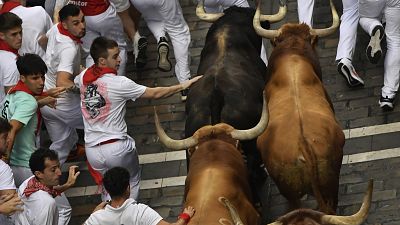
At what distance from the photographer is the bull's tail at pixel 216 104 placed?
496 inches

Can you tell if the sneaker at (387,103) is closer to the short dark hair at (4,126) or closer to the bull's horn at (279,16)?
the bull's horn at (279,16)

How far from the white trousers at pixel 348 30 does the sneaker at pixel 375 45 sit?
0.38m

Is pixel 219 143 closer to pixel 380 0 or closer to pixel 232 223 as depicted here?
pixel 232 223

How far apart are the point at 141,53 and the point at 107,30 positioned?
1.02 meters

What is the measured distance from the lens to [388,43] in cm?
1459

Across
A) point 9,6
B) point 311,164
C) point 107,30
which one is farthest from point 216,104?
point 9,6

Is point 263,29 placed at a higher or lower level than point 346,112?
higher

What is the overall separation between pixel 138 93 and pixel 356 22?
366 cm

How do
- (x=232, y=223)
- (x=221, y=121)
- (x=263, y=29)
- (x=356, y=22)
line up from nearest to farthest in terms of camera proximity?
(x=232, y=223)
(x=221, y=121)
(x=263, y=29)
(x=356, y=22)

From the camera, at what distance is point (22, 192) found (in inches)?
465

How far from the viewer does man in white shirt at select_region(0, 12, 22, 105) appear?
13.5m

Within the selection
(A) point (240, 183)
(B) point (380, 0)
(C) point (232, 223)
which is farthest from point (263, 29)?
(C) point (232, 223)

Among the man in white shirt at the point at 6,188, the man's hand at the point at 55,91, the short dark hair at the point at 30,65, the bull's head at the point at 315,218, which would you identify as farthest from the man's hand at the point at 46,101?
the bull's head at the point at 315,218

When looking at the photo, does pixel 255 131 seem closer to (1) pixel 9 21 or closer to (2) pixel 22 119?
(2) pixel 22 119
